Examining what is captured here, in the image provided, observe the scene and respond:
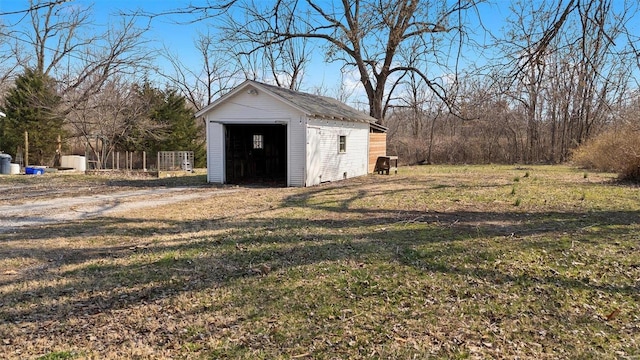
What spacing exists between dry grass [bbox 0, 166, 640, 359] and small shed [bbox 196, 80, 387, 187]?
6.19 m

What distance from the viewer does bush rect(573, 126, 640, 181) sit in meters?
14.4

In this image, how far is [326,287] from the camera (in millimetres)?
4660

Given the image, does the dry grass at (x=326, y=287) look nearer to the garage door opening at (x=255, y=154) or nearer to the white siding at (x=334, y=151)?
the white siding at (x=334, y=151)

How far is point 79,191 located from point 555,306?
12.7 m

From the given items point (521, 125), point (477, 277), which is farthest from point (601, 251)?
point (521, 125)

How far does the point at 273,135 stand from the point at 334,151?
3930 millimetres

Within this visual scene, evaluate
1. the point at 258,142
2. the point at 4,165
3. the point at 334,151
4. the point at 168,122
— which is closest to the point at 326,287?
the point at 334,151

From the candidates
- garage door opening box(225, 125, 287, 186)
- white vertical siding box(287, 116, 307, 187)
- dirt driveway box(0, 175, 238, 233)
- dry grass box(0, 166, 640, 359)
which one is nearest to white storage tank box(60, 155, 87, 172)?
dirt driveway box(0, 175, 238, 233)

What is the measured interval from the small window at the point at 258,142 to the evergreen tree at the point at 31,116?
37.9 ft

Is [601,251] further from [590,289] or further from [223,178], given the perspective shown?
[223,178]

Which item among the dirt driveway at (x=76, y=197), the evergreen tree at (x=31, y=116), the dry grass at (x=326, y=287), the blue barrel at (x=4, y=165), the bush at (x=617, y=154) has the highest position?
the evergreen tree at (x=31, y=116)

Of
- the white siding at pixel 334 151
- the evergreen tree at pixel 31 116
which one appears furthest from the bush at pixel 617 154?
the evergreen tree at pixel 31 116

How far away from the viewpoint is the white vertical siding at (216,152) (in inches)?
599

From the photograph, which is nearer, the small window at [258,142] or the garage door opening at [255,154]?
the garage door opening at [255,154]
